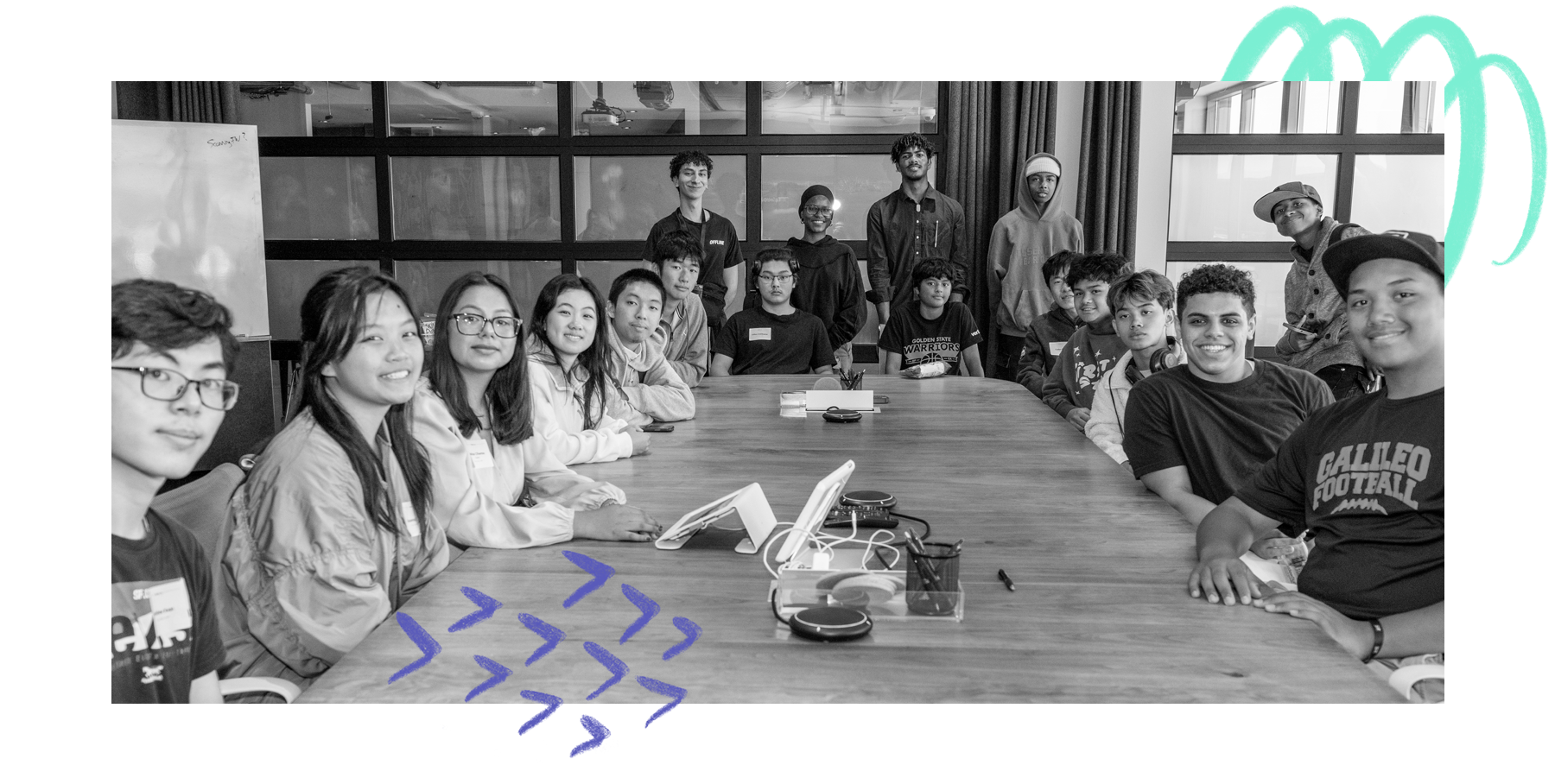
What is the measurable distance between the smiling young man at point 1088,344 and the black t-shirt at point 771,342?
1298mm

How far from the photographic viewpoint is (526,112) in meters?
6.07

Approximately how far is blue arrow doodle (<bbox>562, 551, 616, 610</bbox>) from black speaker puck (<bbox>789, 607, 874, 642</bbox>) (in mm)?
333

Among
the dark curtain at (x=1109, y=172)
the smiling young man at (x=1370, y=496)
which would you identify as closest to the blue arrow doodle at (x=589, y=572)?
the smiling young man at (x=1370, y=496)

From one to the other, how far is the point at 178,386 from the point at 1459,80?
1.07 meters

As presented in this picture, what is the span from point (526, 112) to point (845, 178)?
197cm

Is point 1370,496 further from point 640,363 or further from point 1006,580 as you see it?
point 640,363

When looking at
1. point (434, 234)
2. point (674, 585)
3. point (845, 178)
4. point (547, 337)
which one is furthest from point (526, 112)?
point (674, 585)

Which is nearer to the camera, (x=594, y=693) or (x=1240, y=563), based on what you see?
(x=594, y=693)

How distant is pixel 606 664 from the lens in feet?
3.85

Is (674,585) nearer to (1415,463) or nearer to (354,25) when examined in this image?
(354,25)

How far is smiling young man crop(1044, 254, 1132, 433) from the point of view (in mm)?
3676

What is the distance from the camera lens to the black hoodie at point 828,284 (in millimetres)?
5152

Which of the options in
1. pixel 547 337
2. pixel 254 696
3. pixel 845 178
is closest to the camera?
pixel 254 696

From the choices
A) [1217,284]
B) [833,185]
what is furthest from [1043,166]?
[1217,284]
